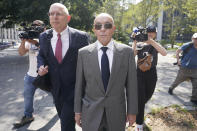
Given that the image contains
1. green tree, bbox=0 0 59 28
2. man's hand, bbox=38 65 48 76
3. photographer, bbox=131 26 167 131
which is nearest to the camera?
man's hand, bbox=38 65 48 76

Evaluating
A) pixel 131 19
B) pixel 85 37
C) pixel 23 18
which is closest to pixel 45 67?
pixel 85 37

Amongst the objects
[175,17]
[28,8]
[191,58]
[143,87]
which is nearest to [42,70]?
[143,87]

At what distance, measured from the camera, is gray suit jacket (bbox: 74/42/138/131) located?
7.25 feet

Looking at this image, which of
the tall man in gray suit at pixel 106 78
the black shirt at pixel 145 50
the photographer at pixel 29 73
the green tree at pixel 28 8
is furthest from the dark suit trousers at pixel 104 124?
the green tree at pixel 28 8

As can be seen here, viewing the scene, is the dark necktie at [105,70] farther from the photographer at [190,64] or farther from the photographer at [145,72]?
the photographer at [190,64]

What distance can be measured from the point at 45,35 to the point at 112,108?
1510mm

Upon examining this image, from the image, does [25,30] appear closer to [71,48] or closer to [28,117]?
[71,48]

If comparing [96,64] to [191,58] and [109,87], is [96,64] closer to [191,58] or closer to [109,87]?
[109,87]

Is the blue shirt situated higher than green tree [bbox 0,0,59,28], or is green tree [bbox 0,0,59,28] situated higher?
green tree [bbox 0,0,59,28]

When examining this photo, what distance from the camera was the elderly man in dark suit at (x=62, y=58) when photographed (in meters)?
2.67

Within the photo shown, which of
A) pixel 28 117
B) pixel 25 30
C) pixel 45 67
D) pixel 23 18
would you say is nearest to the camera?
pixel 45 67

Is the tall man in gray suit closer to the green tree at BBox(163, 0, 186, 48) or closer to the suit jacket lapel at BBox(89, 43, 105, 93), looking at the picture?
the suit jacket lapel at BBox(89, 43, 105, 93)

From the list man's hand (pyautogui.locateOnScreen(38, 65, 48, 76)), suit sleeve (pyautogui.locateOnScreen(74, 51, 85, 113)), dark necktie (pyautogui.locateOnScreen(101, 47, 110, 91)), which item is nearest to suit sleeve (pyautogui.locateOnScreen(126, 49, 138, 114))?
dark necktie (pyautogui.locateOnScreen(101, 47, 110, 91))

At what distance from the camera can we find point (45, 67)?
8.54 feet
